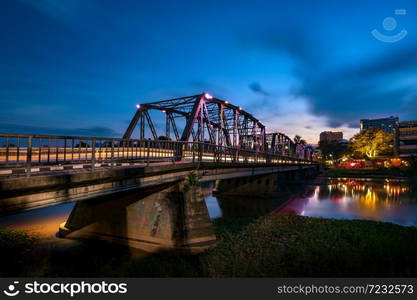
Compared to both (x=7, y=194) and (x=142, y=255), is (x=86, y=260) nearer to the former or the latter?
(x=142, y=255)

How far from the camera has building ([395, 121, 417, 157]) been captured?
95912 millimetres

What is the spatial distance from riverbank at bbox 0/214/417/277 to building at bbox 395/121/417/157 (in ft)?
346

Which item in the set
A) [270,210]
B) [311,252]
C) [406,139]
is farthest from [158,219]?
[406,139]

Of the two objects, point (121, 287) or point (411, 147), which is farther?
point (411, 147)

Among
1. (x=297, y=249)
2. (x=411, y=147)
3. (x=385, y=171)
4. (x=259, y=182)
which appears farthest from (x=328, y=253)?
(x=411, y=147)

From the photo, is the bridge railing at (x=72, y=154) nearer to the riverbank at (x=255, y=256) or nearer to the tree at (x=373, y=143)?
the riverbank at (x=255, y=256)

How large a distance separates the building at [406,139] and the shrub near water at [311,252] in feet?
347

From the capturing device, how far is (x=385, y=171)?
7656 centimetres

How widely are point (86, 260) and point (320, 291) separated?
12.1 metres

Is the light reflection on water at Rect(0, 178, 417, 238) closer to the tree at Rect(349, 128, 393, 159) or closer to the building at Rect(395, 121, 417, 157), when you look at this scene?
the tree at Rect(349, 128, 393, 159)

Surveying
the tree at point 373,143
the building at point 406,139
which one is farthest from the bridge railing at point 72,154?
the building at point 406,139

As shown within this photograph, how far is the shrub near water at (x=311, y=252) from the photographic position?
9.02m

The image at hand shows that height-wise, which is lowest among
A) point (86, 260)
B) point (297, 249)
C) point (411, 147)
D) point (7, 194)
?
point (86, 260)

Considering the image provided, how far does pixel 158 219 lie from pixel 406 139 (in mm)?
122445
